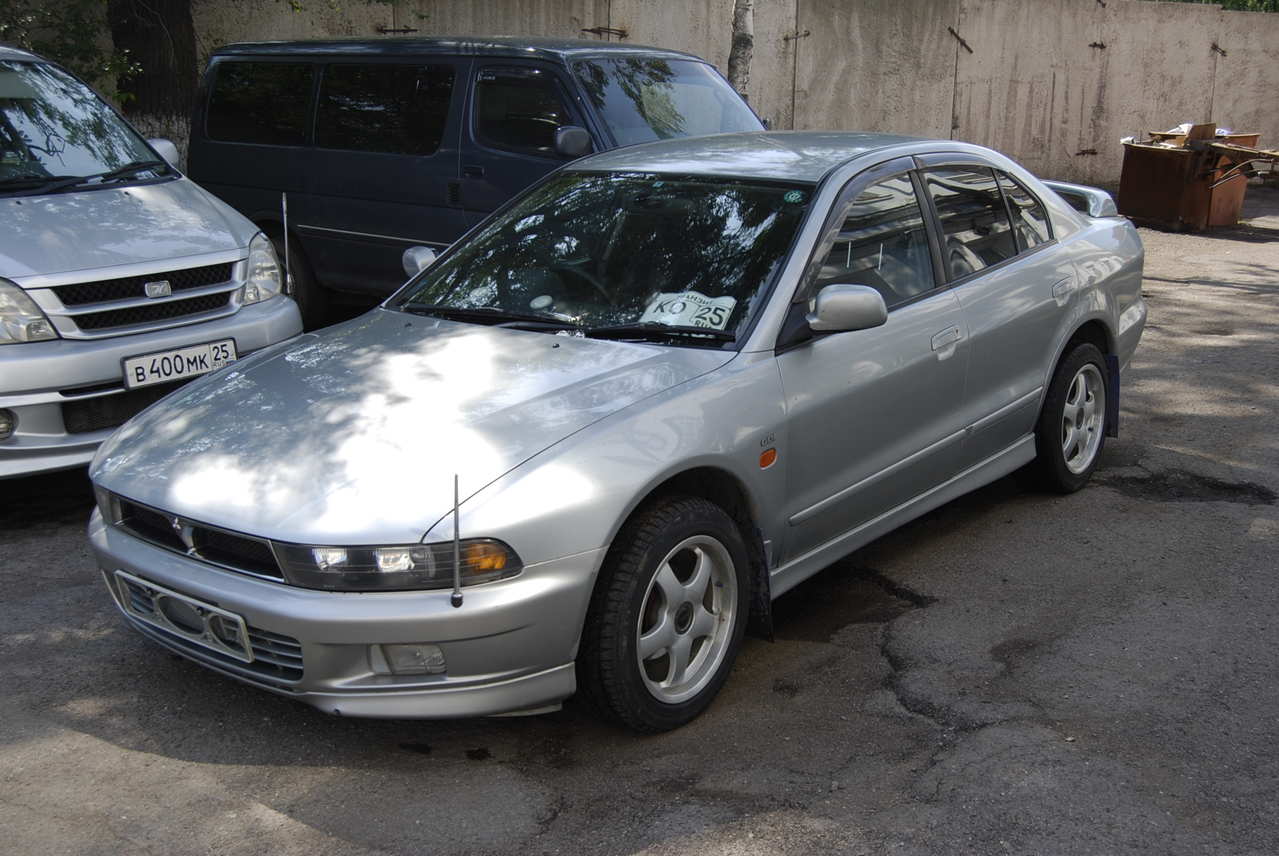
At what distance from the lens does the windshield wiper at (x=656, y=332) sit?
4051 mm

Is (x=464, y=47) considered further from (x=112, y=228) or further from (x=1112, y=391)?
(x=1112, y=391)

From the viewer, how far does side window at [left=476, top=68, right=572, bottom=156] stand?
748cm

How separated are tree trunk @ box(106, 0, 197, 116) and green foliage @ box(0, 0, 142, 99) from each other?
0.13 meters

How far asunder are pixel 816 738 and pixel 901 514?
123 cm

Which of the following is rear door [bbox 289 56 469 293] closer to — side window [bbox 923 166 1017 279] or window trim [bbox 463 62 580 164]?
window trim [bbox 463 62 580 164]

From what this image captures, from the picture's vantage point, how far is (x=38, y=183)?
19.6ft

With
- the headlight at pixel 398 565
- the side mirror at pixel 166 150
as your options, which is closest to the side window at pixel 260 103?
the side mirror at pixel 166 150

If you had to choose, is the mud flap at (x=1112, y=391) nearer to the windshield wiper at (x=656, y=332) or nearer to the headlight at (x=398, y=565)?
the windshield wiper at (x=656, y=332)

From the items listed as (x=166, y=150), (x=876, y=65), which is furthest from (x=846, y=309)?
(x=876, y=65)

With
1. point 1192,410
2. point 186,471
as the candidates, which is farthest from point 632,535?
point 1192,410

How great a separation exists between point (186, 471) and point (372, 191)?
4.83 m

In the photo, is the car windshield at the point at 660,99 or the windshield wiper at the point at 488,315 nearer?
the windshield wiper at the point at 488,315

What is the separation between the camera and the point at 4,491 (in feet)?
19.1

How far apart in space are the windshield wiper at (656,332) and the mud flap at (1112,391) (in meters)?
2.56
